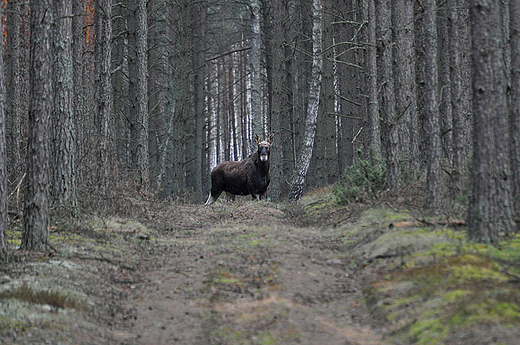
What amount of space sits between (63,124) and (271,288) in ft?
22.3

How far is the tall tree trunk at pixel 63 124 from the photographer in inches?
441

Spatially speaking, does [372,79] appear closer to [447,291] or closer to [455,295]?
[447,291]

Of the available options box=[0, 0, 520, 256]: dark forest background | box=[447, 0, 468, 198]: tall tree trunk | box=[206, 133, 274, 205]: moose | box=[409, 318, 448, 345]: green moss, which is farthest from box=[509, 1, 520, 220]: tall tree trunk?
box=[206, 133, 274, 205]: moose

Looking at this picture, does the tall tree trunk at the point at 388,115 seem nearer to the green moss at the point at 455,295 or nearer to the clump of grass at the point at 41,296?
the green moss at the point at 455,295

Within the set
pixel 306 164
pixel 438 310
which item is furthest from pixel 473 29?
pixel 306 164

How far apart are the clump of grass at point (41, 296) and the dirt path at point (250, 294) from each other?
2.28 ft

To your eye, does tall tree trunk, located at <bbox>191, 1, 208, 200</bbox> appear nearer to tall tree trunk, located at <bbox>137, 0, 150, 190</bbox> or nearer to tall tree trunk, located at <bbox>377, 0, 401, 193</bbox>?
tall tree trunk, located at <bbox>137, 0, 150, 190</bbox>

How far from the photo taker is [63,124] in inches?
445

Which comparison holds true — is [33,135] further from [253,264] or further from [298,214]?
[298,214]

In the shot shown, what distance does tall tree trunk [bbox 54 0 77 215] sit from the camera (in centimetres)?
1120

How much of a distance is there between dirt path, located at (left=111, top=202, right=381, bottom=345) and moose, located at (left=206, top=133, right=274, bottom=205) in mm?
7614

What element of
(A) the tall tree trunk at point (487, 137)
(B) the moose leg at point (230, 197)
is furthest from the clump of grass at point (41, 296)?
(B) the moose leg at point (230, 197)

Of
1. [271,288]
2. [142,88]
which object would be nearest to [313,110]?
[142,88]

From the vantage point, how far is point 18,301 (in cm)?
589
